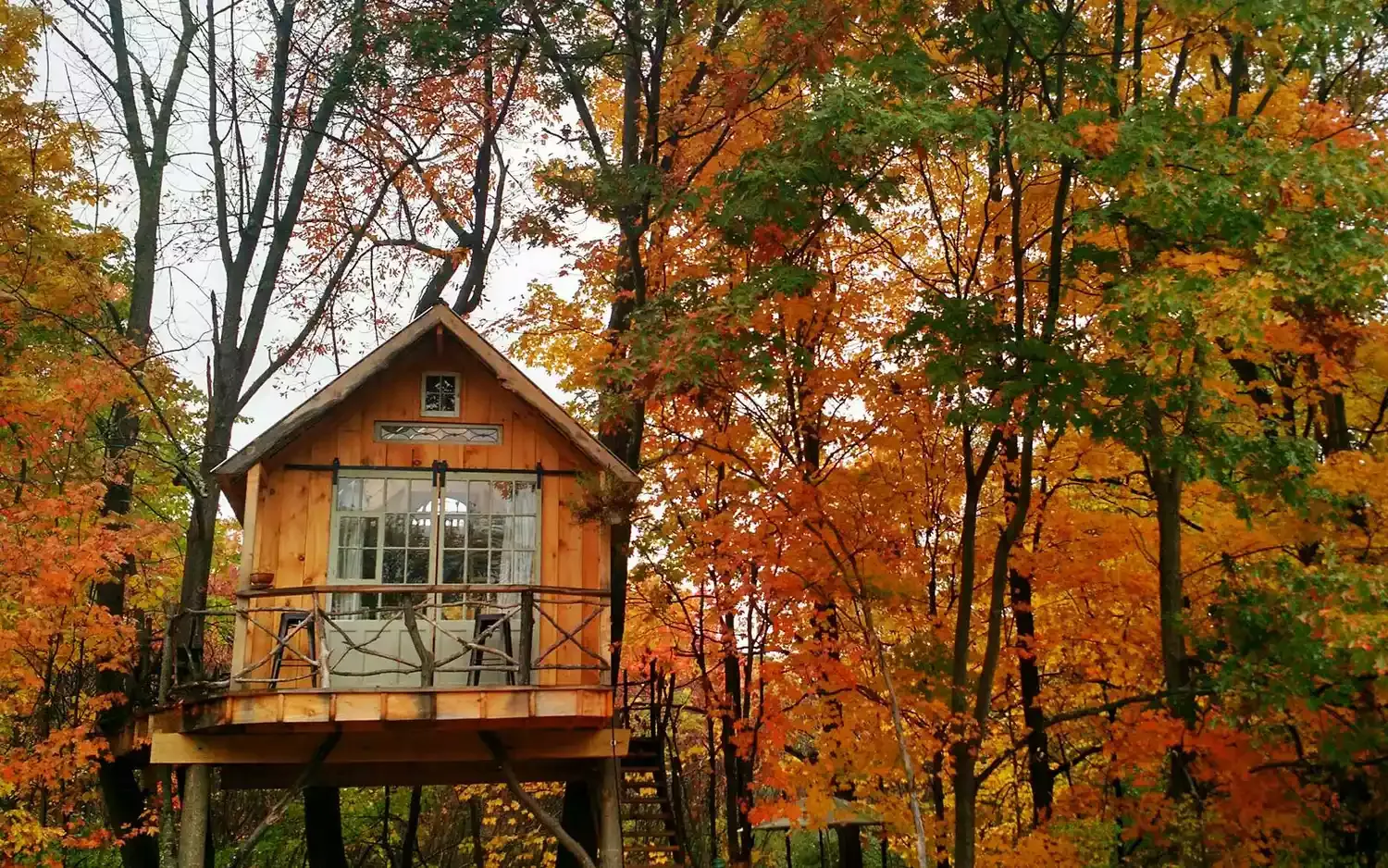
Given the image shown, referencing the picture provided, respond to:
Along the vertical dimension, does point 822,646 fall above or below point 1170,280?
below

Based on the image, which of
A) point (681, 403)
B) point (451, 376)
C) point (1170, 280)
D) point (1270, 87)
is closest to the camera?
point (1170, 280)

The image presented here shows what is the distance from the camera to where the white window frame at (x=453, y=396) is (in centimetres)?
1155

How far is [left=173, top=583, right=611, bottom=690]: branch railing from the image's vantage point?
10172 millimetres

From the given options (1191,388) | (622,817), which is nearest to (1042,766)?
(622,817)

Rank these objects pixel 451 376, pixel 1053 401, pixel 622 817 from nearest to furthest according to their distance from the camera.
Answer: pixel 1053 401, pixel 451 376, pixel 622 817

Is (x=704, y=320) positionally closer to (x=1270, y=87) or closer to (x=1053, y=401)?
(x=1053, y=401)

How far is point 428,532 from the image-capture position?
442 inches

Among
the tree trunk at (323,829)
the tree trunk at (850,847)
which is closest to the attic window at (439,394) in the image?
the tree trunk at (323,829)

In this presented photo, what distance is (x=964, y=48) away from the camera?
37.4ft

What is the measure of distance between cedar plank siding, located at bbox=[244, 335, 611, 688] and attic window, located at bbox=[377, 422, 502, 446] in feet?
0.20

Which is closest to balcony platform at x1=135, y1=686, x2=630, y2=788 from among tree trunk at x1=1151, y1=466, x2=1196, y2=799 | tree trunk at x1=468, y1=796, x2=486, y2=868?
tree trunk at x1=1151, y1=466, x2=1196, y2=799

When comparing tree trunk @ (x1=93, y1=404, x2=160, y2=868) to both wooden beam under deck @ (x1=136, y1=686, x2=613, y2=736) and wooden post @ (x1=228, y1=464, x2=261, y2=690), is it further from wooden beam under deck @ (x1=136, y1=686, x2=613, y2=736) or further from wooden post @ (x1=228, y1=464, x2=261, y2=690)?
wooden beam under deck @ (x1=136, y1=686, x2=613, y2=736)

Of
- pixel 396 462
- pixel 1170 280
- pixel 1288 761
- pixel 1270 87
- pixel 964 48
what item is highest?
pixel 964 48

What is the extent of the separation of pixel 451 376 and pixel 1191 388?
7498 mm
